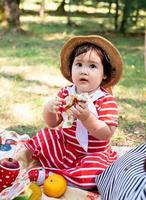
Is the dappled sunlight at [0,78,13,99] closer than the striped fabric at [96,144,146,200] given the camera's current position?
No

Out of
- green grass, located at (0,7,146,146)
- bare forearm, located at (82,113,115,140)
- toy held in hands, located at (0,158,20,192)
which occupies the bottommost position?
green grass, located at (0,7,146,146)

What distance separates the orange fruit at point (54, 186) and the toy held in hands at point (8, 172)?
299 mm

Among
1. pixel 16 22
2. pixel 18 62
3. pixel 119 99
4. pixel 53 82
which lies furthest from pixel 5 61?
pixel 16 22

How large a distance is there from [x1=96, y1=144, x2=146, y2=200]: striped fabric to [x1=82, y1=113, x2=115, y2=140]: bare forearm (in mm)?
162

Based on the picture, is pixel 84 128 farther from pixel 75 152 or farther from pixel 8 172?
pixel 8 172

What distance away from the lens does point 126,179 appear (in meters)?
2.19

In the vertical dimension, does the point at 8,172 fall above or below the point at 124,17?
above

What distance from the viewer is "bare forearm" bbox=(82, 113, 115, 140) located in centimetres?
245

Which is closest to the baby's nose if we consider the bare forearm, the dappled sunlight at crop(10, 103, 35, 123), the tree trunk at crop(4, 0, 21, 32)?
the bare forearm

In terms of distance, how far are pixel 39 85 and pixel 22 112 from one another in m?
1.10

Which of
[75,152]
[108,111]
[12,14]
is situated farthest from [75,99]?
[12,14]

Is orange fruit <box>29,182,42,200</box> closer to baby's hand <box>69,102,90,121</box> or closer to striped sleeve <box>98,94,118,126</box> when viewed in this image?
baby's hand <box>69,102,90,121</box>

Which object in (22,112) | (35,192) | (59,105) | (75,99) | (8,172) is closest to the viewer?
(8,172)

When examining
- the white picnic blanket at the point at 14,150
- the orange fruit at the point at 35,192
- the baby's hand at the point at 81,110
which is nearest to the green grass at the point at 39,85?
the white picnic blanket at the point at 14,150
